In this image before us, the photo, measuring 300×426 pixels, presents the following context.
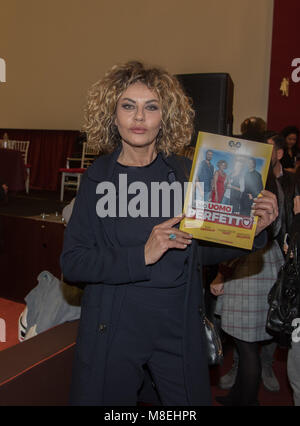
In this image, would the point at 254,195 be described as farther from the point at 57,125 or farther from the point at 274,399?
the point at 57,125

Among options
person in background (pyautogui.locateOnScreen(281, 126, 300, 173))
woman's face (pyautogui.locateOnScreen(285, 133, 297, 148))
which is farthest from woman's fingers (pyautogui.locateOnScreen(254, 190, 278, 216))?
woman's face (pyautogui.locateOnScreen(285, 133, 297, 148))

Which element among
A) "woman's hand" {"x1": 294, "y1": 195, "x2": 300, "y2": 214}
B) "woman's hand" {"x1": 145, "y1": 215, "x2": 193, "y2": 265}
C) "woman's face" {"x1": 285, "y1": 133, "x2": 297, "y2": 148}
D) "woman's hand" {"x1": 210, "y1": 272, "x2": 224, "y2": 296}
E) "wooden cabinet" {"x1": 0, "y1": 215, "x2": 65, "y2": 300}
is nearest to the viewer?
"woman's hand" {"x1": 145, "y1": 215, "x2": 193, "y2": 265}

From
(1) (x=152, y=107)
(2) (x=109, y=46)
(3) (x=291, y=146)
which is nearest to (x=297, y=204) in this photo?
(1) (x=152, y=107)

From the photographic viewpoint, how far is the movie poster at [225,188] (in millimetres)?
1054

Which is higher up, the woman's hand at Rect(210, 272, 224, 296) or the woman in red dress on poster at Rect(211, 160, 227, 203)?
the woman in red dress on poster at Rect(211, 160, 227, 203)

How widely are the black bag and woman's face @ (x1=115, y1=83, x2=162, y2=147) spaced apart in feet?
2.30

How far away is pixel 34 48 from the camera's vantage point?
8.70 m

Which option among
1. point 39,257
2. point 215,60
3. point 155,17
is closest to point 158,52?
point 155,17

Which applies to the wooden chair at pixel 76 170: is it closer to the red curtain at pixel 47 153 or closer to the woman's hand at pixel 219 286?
the red curtain at pixel 47 153

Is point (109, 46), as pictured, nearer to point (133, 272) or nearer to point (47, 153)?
point (47, 153)

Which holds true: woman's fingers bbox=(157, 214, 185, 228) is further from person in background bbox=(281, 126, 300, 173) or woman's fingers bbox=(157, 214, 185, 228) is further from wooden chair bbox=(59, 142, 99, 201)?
wooden chair bbox=(59, 142, 99, 201)

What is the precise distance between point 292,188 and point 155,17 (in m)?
6.25

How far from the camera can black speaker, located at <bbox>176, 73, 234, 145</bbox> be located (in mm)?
2057

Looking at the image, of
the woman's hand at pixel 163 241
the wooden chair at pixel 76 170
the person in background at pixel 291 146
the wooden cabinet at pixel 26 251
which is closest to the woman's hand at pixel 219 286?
the woman's hand at pixel 163 241
